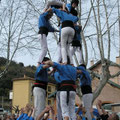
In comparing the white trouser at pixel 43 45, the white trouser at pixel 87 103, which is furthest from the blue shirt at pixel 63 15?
the white trouser at pixel 87 103

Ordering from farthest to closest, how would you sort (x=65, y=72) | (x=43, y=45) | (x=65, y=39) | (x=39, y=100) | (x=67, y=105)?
(x=43, y=45)
(x=65, y=39)
(x=39, y=100)
(x=65, y=72)
(x=67, y=105)

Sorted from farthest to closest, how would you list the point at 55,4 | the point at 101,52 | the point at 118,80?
1. the point at 118,80
2. the point at 101,52
3. the point at 55,4

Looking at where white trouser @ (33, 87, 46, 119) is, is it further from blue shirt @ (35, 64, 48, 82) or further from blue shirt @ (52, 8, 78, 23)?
blue shirt @ (52, 8, 78, 23)

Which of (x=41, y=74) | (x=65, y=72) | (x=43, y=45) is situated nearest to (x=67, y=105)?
(x=65, y=72)

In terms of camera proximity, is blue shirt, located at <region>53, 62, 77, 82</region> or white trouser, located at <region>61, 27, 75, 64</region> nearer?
blue shirt, located at <region>53, 62, 77, 82</region>

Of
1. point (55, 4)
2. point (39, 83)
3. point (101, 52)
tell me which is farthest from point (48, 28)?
point (101, 52)

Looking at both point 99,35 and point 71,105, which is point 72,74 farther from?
point 99,35

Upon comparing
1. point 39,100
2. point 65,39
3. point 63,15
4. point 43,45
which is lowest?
point 39,100

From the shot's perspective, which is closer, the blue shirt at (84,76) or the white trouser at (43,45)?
the blue shirt at (84,76)

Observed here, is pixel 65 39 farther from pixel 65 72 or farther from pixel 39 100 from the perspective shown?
pixel 39 100

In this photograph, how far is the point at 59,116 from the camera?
7023mm

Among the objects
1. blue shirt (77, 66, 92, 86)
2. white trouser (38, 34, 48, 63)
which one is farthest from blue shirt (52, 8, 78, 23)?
blue shirt (77, 66, 92, 86)

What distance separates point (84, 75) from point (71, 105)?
1.15 meters

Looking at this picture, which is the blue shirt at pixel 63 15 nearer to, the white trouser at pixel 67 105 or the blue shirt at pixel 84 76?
the blue shirt at pixel 84 76
